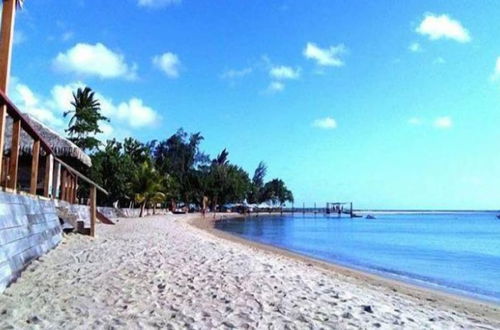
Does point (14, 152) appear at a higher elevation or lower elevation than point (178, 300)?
higher

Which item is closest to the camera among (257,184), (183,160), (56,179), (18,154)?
(18,154)

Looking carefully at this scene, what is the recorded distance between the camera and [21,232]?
20.7 feet

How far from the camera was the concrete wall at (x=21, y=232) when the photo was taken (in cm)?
537

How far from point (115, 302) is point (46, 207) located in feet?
15.1

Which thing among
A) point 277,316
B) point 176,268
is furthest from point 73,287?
point 277,316

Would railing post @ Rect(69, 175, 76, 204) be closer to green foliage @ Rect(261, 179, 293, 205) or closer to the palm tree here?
the palm tree

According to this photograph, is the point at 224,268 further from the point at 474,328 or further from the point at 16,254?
the point at 474,328

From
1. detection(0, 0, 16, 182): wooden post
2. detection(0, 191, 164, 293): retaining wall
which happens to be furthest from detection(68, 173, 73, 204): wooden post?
detection(0, 0, 16, 182): wooden post

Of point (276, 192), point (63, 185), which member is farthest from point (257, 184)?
point (63, 185)

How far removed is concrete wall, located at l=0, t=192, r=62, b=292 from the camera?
5.37 m

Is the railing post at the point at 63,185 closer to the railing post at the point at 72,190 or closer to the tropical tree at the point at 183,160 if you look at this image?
the railing post at the point at 72,190

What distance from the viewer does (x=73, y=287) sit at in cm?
578

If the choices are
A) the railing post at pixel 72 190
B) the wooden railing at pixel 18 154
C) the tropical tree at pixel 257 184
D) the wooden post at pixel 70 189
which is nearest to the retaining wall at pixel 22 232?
the wooden railing at pixel 18 154

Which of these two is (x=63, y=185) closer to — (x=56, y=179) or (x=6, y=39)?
(x=56, y=179)
